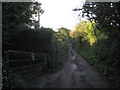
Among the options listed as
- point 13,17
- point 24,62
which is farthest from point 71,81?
point 13,17

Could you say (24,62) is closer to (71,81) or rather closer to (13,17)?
(13,17)

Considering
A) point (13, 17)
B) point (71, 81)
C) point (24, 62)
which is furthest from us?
point (13, 17)

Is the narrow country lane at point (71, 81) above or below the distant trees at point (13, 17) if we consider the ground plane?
below

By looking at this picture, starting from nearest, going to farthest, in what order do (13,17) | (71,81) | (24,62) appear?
(71,81), (24,62), (13,17)

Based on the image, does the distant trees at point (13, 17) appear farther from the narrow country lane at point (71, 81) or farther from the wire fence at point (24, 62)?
the narrow country lane at point (71, 81)

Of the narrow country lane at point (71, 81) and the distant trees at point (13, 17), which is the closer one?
the narrow country lane at point (71, 81)

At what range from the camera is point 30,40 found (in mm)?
10078

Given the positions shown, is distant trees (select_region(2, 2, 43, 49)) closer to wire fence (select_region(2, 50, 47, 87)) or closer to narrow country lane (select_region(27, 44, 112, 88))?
wire fence (select_region(2, 50, 47, 87))

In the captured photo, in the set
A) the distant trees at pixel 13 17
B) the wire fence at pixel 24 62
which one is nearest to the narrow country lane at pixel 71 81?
the wire fence at pixel 24 62

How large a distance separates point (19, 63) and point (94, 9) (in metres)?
5.97

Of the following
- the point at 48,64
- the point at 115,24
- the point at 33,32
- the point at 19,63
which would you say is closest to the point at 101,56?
the point at 48,64

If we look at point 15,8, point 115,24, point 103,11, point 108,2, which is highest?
point 15,8

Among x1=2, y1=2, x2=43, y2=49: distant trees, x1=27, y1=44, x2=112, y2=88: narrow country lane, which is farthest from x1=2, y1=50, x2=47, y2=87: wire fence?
x1=2, y1=2, x2=43, y2=49: distant trees

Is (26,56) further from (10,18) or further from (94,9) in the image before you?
(94,9)
